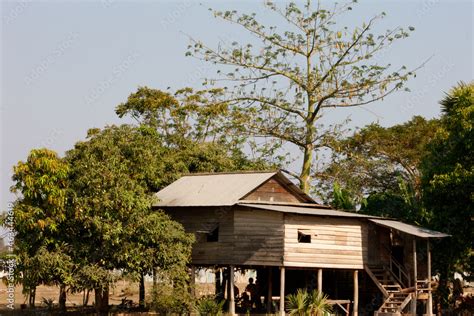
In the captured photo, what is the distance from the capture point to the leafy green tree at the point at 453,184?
3650cm

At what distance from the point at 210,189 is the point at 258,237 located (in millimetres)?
4210

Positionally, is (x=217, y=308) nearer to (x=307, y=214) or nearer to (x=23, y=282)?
(x=307, y=214)

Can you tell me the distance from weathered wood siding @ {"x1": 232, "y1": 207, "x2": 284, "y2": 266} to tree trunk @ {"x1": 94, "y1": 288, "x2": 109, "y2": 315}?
5.88m

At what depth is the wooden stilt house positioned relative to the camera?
34.2m

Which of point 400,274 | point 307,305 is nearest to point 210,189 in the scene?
point 307,305

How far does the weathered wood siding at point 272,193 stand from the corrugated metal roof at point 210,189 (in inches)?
15.3

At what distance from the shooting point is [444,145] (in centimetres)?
3834

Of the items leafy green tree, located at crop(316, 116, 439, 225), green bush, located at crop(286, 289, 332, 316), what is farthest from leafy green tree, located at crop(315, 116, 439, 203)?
green bush, located at crop(286, 289, 332, 316)

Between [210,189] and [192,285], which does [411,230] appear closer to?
[210,189]

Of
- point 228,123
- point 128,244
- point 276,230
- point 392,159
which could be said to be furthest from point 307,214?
point 392,159

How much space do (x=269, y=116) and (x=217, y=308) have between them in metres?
15.8

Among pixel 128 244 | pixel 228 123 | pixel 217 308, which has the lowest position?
pixel 217 308

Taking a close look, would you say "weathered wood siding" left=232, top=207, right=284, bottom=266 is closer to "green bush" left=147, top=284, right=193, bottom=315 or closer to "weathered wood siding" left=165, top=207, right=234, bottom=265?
"weathered wood siding" left=165, top=207, right=234, bottom=265

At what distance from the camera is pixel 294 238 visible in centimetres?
3403
